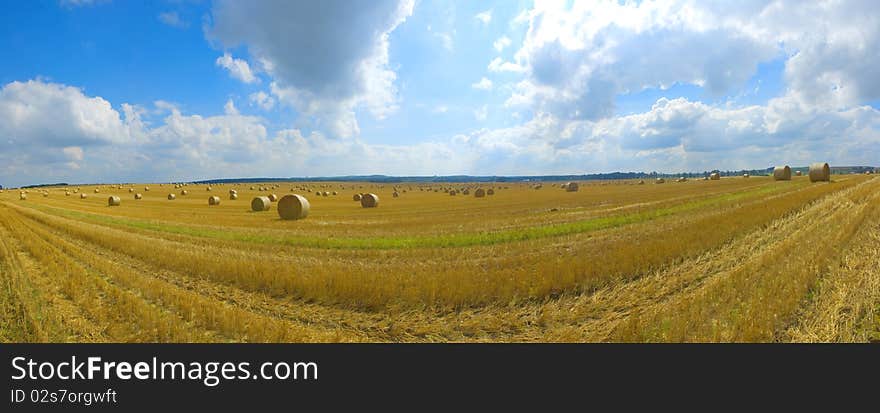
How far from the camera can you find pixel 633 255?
34.0ft

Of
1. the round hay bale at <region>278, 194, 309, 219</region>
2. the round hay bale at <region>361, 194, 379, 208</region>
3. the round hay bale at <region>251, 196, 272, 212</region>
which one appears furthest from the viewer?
the round hay bale at <region>361, 194, 379, 208</region>

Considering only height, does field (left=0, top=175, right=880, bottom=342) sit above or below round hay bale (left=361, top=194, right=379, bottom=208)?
below

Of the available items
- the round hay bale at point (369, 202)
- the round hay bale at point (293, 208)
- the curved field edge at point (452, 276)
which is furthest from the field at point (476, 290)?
the round hay bale at point (369, 202)

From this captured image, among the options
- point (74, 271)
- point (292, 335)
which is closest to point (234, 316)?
point (292, 335)

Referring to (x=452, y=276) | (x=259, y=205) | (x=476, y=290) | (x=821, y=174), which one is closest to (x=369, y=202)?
(x=259, y=205)

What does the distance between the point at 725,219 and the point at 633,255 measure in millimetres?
8182

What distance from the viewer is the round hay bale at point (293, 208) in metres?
30.9

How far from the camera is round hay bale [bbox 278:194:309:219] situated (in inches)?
→ 1216

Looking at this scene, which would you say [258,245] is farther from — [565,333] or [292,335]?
[565,333]

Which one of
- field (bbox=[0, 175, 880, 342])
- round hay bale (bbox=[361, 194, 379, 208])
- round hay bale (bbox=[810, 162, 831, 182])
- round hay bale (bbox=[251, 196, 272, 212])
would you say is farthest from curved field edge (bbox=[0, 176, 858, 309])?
round hay bale (bbox=[810, 162, 831, 182])

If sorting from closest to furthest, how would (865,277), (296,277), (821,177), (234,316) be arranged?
(234,316) < (865,277) < (296,277) < (821,177)

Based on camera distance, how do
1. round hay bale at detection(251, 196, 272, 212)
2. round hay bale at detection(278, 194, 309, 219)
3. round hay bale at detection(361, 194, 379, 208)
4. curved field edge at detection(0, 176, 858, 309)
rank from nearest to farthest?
curved field edge at detection(0, 176, 858, 309) < round hay bale at detection(278, 194, 309, 219) < round hay bale at detection(251, 196, 272, 212) < round hay bale at detection(361, 194, 379, 208)

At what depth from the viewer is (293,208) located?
3102cm

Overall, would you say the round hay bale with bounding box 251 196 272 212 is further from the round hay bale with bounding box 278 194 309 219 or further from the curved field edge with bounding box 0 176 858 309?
the curved field edge with bounding box 0 176 858 309
